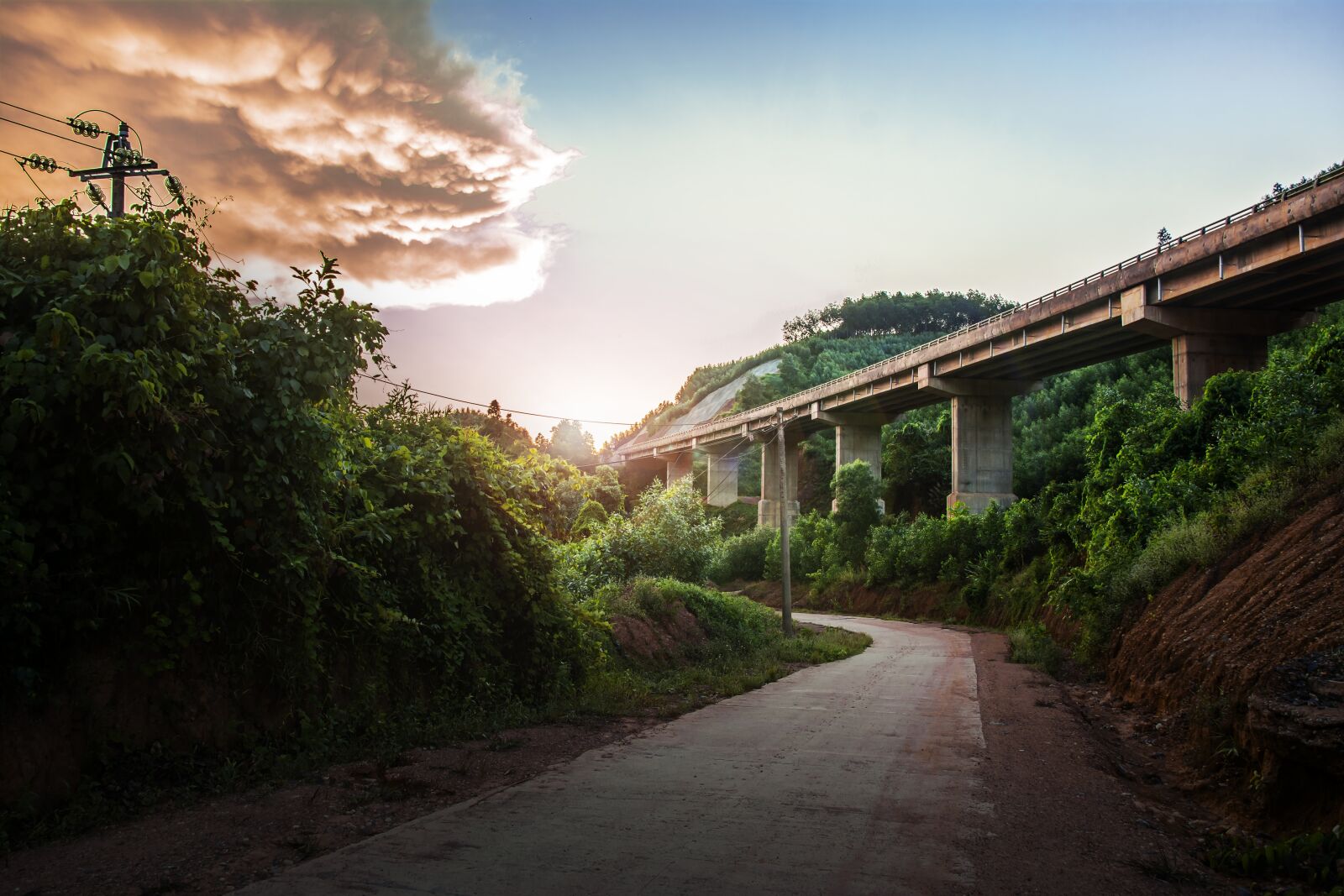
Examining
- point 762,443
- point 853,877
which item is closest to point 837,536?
point 762,443

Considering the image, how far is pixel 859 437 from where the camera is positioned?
193ft

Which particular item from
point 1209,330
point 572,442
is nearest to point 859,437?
point 1209,330

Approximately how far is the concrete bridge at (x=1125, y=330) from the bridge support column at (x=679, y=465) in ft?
94.9

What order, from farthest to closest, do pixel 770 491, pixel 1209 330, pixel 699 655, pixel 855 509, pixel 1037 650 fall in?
pixel 770 491 → pixel 855 509 → pixel 1209 330 → pixel 1037 650 → pixel 699 655

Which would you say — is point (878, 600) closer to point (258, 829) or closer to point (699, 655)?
point (699, 655)

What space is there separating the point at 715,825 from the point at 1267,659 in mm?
6027

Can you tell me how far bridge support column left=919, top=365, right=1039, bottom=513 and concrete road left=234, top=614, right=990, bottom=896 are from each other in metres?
34.8

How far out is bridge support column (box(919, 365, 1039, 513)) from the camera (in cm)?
4497

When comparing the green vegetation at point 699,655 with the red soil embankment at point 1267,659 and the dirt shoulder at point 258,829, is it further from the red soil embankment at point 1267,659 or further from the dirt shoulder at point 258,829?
the red soil embankment at point 1267,659

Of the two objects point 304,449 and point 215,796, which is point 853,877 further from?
point 304,449

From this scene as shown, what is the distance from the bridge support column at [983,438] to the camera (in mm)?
44969

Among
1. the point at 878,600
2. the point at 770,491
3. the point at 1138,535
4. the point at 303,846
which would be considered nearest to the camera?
the point at 303,846

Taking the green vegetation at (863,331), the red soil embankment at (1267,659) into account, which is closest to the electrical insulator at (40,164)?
the red soil embankment at (1267,659)

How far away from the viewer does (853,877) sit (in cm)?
590
